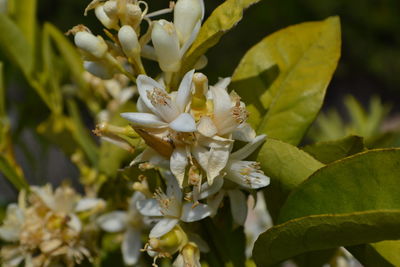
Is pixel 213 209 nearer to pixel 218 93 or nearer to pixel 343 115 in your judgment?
pixel 218 93

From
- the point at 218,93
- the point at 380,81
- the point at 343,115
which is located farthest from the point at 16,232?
the point at 380,81

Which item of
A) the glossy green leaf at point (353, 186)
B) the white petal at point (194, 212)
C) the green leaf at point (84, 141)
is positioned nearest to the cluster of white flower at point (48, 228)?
the green leaf at point (84, 141)

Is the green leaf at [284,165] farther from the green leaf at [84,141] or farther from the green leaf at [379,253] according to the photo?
the green leaf at [84,141]

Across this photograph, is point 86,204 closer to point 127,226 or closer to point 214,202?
point 127,226

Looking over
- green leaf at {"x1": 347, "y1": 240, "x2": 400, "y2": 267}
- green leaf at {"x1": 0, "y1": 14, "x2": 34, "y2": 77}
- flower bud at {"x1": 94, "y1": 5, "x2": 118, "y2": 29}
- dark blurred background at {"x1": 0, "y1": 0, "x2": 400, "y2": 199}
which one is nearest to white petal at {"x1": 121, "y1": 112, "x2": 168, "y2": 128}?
flower bud at {"x1": 94, "y1": 5, "x2": 118, "y2": 29}

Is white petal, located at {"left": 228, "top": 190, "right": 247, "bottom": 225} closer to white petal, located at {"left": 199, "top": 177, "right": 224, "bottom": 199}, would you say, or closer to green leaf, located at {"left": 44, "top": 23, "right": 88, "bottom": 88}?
white petal, located at {"left": 199, "top": 177, "right": 224, "bottom": 199}

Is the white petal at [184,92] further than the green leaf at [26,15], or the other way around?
the green leaf at [26,15]

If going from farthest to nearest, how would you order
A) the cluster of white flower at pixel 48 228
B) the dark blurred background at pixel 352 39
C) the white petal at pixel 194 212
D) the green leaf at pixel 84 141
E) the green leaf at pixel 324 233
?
the dark blurred background at pixel 352 39 < the green leaf at pixel 84 141 < the cluster of white flower at pixel 48 228 < the white petal at pixel 194 212 < the green leaf at pixel 324 233
